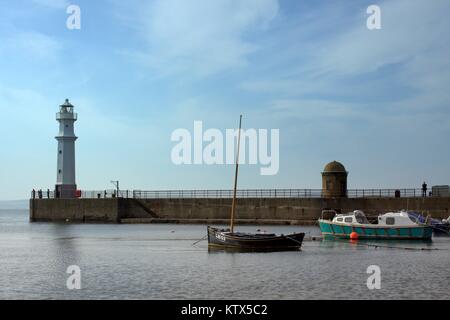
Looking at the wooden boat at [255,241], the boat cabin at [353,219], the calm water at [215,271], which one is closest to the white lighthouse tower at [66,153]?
the calm water at [215,271]

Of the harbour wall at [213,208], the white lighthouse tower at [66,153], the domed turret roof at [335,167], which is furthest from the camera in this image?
the white lighthouse tower at [66,153]

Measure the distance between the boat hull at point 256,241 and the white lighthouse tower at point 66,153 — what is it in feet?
134

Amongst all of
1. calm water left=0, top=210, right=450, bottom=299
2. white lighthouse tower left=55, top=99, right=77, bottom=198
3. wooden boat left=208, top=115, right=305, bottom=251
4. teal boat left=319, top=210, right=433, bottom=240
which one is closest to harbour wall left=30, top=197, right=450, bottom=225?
white lighthouse tower left=55, top=99, right=77, bottom=198

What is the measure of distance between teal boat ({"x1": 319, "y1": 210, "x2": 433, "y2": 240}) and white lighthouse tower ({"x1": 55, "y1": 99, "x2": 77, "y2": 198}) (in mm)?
39230

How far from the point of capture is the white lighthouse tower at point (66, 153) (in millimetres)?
79250

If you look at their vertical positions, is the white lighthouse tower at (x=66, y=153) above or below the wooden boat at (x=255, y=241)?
above

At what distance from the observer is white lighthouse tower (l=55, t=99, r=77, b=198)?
79.2 meters

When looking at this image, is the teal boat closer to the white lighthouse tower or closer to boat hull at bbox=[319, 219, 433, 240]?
boat hull at bbox=[319, 219, 433, 240]

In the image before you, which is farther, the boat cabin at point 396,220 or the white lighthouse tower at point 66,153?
the white lighthouse tower at point 66,153

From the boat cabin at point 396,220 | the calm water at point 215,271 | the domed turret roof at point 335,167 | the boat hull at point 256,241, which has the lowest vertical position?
the calm water at point 215,271

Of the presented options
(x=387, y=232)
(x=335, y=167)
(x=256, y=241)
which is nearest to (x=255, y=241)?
(x=256, y=241)

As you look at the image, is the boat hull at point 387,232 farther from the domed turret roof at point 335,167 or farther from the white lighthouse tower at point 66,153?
the white lighthouse tower at point 66,153

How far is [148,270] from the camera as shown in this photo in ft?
112
